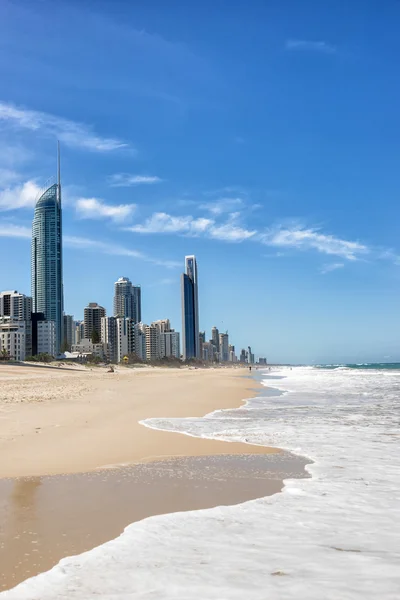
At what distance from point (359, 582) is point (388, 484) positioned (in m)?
3.58

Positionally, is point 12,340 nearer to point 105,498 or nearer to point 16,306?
point 16,306

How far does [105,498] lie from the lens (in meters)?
5.95

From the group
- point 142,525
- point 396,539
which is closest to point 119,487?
point 142,525

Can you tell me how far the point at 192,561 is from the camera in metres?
4.12

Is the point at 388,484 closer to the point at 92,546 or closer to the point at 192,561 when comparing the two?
the point at 192,561

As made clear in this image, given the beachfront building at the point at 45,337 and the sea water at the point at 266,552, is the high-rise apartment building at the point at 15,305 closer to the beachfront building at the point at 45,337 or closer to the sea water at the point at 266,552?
the beachfront building at the point at 45,337

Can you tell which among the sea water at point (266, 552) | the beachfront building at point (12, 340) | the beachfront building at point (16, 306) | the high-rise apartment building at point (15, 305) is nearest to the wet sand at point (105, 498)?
the sea water at point (266, 552)

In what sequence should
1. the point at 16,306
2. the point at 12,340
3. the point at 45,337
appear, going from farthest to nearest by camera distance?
the point at 16,306 < the point at 45,337 < the point at 12,340

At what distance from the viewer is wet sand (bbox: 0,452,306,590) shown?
167 inches

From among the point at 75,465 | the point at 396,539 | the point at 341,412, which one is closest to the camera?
the point at 396,539

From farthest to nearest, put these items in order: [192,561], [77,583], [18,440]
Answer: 1. [18,440]
2. [192,561]
3. [77,583]

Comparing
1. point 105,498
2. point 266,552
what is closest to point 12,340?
point 105,498

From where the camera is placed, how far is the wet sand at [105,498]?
13.9 feet

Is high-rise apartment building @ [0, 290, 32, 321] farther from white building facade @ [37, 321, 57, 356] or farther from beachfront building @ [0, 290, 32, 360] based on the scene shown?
white building facade @ [37, 321, 57, 356]
